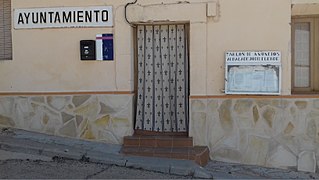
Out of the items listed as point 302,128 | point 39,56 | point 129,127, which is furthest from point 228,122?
point 39,56

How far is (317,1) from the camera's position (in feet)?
24.9

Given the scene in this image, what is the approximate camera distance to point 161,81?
8.34 m

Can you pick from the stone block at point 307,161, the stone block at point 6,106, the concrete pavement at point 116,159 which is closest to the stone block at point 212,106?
the concrete pavement at point 116,159

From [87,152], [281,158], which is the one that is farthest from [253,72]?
[87,152]

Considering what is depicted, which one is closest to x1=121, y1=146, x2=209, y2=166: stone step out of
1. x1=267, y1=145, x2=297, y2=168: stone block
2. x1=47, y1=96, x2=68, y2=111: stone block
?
x1=267, y1=145, x2=297, y2=168: stone block

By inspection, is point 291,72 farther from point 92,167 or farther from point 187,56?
point 92,167

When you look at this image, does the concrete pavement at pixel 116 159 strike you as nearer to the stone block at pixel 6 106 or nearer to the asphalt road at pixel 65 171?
the asphalt road at pixel 65 171

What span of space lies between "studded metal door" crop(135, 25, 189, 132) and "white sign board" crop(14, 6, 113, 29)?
0.80 metres

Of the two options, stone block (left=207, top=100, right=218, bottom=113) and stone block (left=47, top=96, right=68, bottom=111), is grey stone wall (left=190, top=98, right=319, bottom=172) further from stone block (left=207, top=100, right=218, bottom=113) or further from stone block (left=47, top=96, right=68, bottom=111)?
stone block (left=47, top=96, right=68, bottom=111)

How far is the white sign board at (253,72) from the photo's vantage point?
25.1 feet

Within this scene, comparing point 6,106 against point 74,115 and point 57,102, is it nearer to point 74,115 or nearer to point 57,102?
point 57,102

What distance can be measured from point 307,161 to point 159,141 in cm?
286

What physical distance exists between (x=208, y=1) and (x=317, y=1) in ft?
6.68

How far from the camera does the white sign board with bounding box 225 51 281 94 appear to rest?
7652mm
